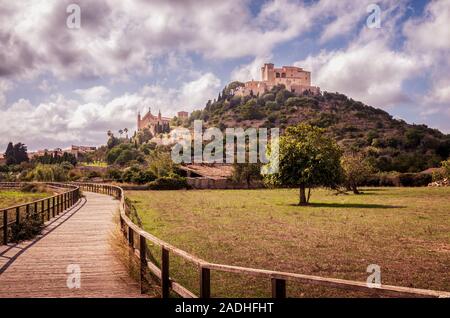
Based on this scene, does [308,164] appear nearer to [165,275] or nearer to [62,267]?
[62,267]

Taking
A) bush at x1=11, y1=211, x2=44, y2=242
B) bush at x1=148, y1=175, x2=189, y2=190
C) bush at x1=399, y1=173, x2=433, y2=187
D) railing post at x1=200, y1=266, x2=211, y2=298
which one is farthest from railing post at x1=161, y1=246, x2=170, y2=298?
bush at x1=399, y1=173, x2=433, y2=187

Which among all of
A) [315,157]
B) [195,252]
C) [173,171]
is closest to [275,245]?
[195,252]

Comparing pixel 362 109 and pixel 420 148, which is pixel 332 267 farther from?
pixel 362 109

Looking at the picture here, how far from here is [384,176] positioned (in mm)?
67750

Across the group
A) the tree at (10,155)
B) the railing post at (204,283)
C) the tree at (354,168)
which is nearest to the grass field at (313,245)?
the railing post at (204,283)

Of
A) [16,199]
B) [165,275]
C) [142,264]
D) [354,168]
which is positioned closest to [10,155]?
[16,199]

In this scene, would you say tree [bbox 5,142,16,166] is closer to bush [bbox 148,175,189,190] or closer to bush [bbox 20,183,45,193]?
bush [bbox 148,175,189,190]

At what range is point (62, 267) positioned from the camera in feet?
32.0

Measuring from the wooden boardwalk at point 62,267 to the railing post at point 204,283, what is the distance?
211cm

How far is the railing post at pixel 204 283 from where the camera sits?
18.6 feet

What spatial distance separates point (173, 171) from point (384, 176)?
33.5 m

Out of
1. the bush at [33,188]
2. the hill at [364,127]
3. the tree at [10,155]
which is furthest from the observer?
the tree at [10,155]

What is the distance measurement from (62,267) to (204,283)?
17.6 ft

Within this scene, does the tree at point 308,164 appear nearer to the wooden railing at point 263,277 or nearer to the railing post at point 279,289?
the wooden railing at point 263,277
